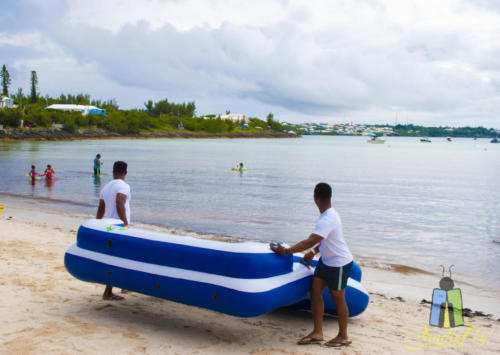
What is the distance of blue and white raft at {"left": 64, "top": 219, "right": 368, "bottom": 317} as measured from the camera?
4543 millimetres

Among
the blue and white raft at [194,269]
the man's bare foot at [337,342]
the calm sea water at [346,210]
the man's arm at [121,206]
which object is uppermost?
the man's arm at [121,206]

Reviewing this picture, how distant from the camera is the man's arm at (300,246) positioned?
4.63 meters

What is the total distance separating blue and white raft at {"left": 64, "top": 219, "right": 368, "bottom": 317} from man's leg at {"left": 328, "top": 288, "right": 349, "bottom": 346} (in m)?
0.34

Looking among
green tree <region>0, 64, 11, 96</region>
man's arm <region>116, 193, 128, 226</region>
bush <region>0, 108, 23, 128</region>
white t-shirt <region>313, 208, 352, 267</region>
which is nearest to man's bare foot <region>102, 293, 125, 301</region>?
man's arm <region>116, 193, 128, 226</region>

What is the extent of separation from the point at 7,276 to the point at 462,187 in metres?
33.6

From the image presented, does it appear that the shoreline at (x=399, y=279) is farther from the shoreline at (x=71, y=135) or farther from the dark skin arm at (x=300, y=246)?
the shoreline at (x=71, y=135)

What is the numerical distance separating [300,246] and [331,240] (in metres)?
0.35

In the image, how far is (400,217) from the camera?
63.4 feet

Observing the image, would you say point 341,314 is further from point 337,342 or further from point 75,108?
point 75,108

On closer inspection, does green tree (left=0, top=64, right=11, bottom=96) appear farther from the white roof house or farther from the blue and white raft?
the blue and white raft

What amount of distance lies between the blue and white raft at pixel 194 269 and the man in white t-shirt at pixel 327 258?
15 cm

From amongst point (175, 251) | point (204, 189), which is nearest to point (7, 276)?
point (175, 251)

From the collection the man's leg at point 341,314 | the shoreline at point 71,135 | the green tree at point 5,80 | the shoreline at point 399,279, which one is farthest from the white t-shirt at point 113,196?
the green tree at point 5,80

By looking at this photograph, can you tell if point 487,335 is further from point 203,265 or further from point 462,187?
point 462,187
